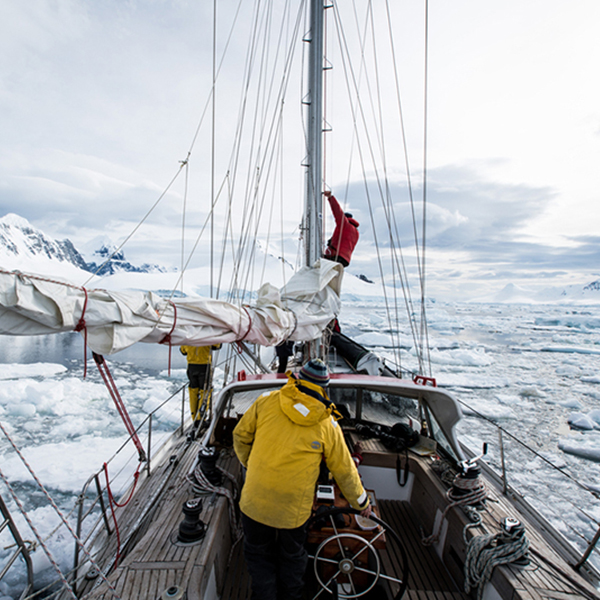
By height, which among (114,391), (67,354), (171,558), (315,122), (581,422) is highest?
(315,122)

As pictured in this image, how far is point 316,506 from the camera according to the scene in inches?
81.3

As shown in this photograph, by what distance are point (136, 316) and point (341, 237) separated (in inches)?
117

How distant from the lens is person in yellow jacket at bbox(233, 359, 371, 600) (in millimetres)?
1576

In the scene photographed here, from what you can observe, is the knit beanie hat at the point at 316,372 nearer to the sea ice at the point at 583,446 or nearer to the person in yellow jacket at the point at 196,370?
the person in yellow jacket at the point at 196,370

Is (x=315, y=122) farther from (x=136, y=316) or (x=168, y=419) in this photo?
(x=168, y=419)

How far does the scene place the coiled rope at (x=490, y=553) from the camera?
5.73 ft

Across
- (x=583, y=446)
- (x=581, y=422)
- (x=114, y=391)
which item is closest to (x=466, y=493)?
(x=114, y=391)

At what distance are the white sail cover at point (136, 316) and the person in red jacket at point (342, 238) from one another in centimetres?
121

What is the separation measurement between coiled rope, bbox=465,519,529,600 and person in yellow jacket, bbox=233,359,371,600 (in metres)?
0.73

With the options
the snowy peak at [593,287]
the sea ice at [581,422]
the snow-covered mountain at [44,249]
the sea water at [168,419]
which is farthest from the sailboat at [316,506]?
the snowy peak at [593,287]

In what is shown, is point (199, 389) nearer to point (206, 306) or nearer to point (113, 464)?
point (113, 464)

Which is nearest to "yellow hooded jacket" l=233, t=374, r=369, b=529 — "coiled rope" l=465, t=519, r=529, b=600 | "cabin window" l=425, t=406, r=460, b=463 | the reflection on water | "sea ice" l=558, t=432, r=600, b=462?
"coiled rope" l=465, t=519, r=529, b=600

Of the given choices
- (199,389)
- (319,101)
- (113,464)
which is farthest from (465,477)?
(113,464)

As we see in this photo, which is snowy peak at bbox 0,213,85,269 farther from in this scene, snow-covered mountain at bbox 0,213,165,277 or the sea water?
the sea water
